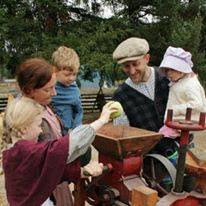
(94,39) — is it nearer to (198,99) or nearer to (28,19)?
(28,19)

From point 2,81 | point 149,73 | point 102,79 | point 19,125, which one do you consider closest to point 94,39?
point 102,79

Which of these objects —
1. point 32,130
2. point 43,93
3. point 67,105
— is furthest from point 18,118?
point 67,105

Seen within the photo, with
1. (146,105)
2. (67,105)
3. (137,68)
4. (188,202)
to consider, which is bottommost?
(188,202)

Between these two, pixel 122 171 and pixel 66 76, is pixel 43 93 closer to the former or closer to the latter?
pixel 122 171

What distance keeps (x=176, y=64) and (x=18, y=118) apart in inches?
47.0

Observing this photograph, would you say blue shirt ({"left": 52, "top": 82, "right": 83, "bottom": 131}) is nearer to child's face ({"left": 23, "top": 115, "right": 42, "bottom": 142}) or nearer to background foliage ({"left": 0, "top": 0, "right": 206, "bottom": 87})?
child's face ({"left": 23, "top": 115, "right": 42, "bottom": 142})

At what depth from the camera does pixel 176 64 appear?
8.75 feet

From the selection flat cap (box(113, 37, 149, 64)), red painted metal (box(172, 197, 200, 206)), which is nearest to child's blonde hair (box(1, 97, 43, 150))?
flat cap (box(113, 37, 149, 64))

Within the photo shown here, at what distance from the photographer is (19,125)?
6.29 ft

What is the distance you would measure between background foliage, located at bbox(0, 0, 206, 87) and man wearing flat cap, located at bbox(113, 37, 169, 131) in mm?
7627

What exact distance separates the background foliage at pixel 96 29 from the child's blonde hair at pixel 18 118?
27.3 feet

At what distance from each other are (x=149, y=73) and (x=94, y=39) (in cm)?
838

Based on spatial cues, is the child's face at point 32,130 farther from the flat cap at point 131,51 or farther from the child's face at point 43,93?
the flat cap at point 131,51

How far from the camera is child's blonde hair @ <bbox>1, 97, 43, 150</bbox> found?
6.31 ft
